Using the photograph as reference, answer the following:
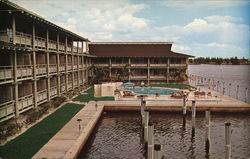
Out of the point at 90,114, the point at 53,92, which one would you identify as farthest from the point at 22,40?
the point at 90,114

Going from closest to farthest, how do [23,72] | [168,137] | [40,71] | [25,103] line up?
[23,72], [25,103], [168,137], [40,71]

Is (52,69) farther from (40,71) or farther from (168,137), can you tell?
(168,137)

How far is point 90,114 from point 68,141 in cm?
1025

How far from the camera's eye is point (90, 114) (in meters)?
31.1

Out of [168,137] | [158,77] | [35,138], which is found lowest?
[168,137]

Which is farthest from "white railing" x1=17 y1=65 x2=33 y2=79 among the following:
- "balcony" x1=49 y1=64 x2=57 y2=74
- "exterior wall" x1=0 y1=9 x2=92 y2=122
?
"balcony" x1=49 y1=64 x2=57 y2=74

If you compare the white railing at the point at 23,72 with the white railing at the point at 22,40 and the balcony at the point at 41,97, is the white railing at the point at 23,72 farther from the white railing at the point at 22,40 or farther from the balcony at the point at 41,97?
the balcony at the point at 41,97

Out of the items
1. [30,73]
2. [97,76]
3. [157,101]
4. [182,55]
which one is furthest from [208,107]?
[97,76]

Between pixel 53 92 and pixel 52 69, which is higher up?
pixel 52 69

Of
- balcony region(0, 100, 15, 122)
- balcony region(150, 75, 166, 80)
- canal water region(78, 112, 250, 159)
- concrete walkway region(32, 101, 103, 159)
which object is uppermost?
balcony region(150, 75, 166, 80)

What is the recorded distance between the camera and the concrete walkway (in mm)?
18062

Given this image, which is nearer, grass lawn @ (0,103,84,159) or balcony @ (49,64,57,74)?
grass lawn @ (0,103,84,159)

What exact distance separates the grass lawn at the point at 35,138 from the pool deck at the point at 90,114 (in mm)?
594

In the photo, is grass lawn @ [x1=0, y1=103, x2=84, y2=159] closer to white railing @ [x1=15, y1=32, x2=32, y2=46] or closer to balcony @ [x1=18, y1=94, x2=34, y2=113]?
balcony @ [x1=18, y1=94, x2=34, y2=113]
